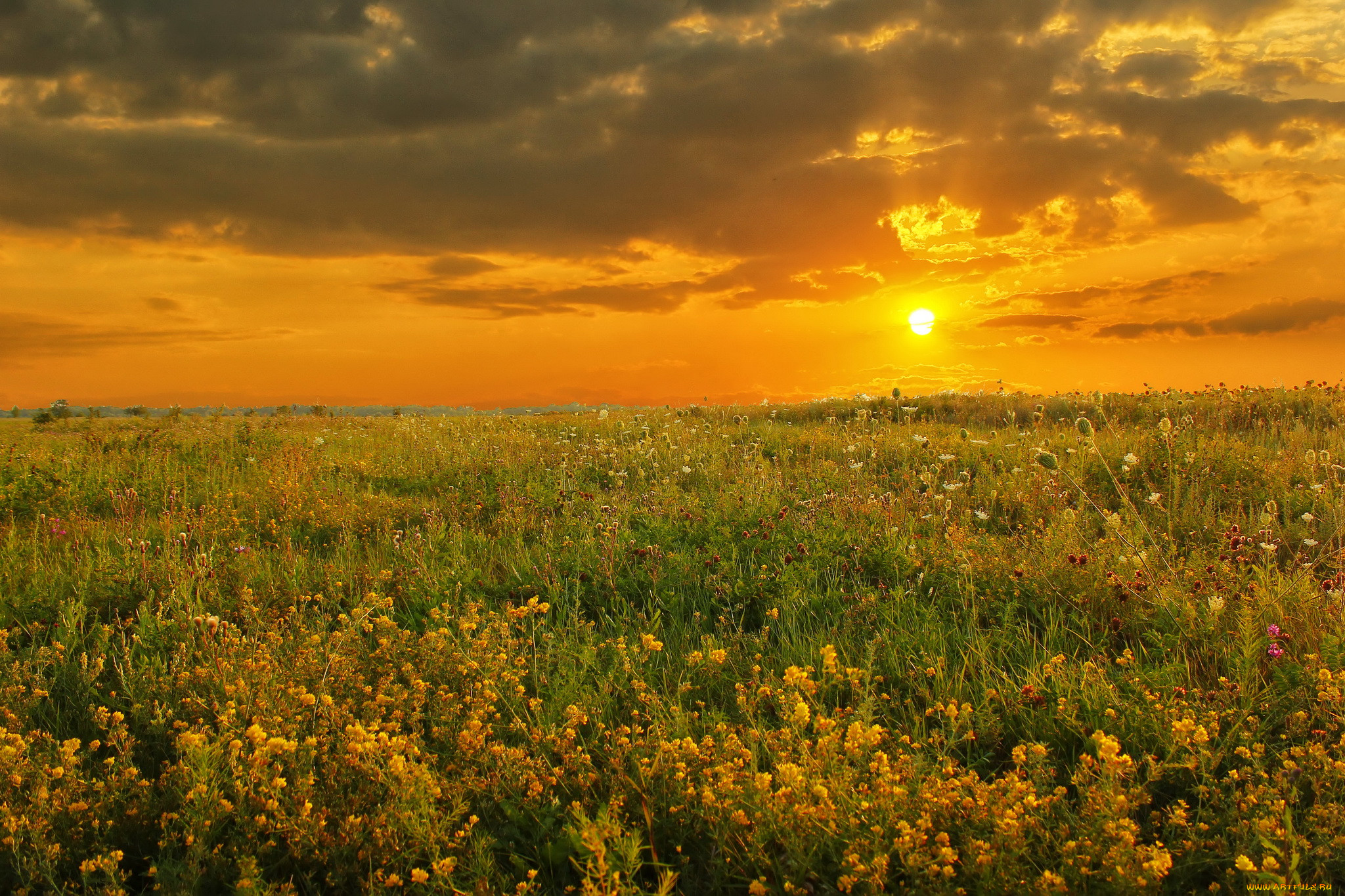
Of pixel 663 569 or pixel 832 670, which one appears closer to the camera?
pixel 832 670

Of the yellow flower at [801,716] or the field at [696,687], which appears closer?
the field at [696,687]

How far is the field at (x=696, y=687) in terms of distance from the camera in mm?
2293

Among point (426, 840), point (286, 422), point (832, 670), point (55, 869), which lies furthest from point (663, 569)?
point (286, 422)

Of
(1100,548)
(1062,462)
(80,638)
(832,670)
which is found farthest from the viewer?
(1062,462)

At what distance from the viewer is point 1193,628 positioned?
3609 mm

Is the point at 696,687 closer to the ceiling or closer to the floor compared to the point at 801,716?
closer to the floor

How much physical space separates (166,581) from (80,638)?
25.6 inches

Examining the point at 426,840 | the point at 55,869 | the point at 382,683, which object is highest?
the point at 382,683

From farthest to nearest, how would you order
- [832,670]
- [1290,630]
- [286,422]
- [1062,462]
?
1. [286,422]
2. [1062,462]
3. [1290,630]
4. [832,670]

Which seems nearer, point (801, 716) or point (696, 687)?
point (801, 716)

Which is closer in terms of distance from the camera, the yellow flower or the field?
the field

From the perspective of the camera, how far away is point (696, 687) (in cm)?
329

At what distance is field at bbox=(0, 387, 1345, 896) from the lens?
229cm

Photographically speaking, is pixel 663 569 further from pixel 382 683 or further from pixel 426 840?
pixel 426 840
